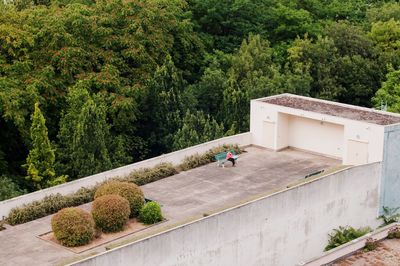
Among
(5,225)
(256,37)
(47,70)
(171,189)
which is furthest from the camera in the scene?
(256,37)

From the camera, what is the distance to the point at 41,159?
100 feet

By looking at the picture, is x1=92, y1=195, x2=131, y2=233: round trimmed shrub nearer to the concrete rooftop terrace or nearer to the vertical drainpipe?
the concrete rooftop terrace

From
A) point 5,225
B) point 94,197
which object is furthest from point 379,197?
point 5,225

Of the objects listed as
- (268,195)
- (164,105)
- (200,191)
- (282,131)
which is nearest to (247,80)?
(164,105)

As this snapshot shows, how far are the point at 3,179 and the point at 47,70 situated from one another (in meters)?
6.32

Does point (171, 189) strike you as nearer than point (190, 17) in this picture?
Yes

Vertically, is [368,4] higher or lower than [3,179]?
higher

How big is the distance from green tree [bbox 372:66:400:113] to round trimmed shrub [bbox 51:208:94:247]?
76.4 ft

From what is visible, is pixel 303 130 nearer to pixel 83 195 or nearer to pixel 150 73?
pixel 83 195

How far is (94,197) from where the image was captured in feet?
80.8

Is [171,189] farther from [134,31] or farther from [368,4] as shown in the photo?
[368,4]

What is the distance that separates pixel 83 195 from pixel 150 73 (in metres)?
14.6

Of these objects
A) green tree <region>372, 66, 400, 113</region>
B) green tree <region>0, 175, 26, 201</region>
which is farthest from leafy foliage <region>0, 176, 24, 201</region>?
green tree <region>372, 66, 400, 113</region>

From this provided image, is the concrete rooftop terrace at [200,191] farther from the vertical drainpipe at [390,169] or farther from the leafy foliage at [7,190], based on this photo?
the leafy foliage at [7,190]
